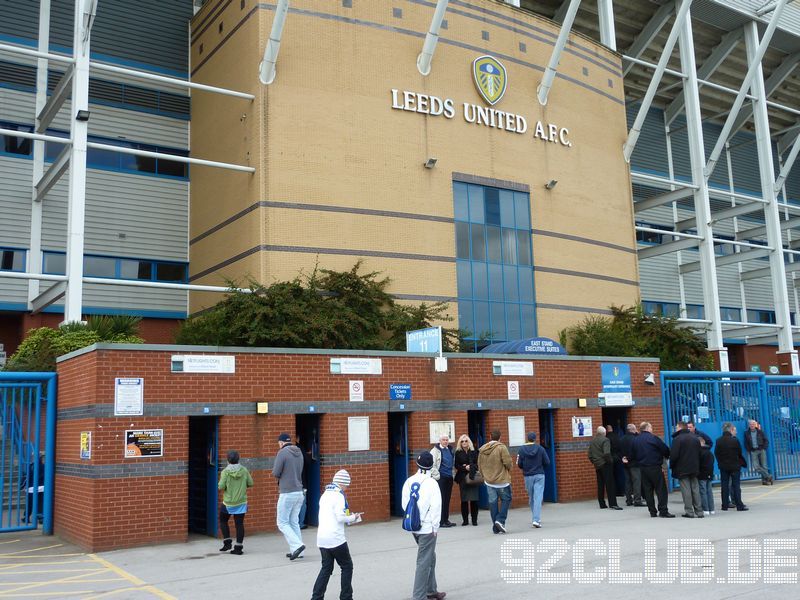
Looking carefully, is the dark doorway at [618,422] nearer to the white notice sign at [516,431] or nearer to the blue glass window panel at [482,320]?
the white notice sign at [516,431]

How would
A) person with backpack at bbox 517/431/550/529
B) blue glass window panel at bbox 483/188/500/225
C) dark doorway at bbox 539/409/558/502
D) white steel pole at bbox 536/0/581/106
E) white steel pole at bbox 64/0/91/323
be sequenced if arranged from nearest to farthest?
person with backpack at bbox 517/431/550/529 < dark doorway at bbox 539/409/558/502 < white steel pole at bbox 64/0/91/323 < blue glass window panel at bbox 483/188/500/225 < white steel pole at bbox 536/0/581/106

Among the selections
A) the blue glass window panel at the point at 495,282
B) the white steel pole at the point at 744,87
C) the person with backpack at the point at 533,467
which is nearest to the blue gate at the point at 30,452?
the person with backpack at the point at 533,467

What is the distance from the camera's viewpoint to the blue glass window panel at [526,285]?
25.1 m

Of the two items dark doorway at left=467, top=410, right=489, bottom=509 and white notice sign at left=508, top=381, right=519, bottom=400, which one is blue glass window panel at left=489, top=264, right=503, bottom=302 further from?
dark doorway at left=467, top=410, right=489, bottom=509

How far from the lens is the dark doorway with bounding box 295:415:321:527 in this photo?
14.9 m

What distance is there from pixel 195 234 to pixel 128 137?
13.1 ft

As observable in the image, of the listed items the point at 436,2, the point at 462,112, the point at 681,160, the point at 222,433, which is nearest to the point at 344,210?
the point at 462,112

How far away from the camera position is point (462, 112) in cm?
2441

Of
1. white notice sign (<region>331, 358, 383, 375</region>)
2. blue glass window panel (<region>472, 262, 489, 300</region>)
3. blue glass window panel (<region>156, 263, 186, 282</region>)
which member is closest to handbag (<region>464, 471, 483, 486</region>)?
white notice sign (<region>331, 358, 383, 375</region>)

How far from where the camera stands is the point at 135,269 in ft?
Answer: 82.9

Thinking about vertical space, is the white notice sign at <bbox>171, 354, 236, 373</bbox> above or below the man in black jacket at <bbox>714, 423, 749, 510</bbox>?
above

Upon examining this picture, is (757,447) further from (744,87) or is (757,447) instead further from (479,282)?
(744,87)

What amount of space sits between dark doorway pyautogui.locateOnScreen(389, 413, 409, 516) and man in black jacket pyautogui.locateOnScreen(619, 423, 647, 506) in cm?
467

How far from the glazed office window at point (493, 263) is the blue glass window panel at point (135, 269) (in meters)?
10.1
